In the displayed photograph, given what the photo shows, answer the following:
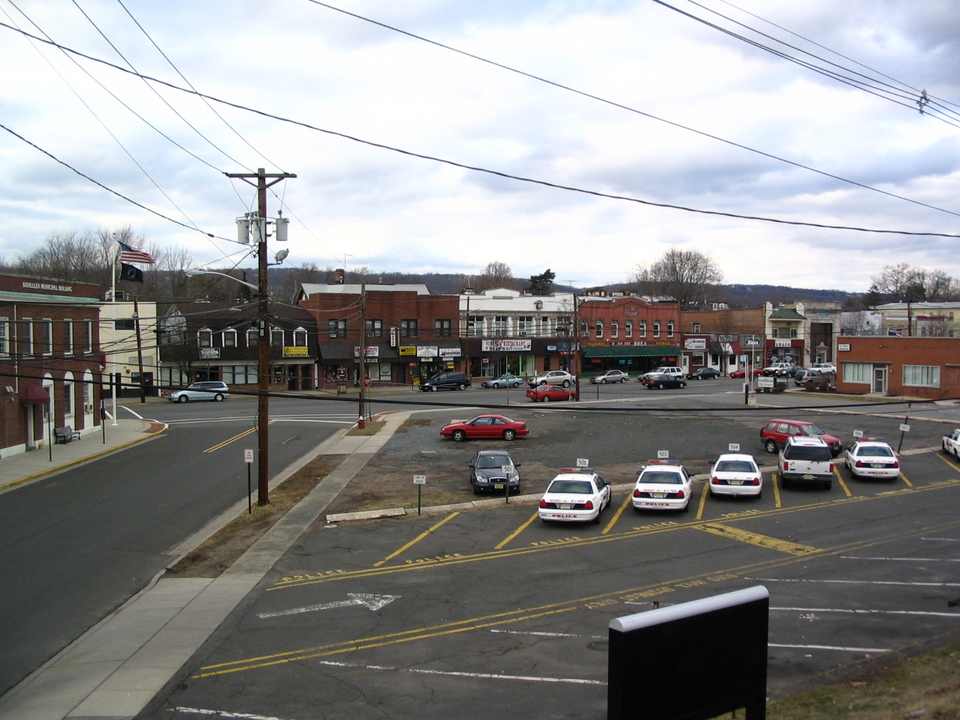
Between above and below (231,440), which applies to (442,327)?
above

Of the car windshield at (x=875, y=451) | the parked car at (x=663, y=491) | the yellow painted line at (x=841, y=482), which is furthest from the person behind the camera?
the car windshield at (x=875, y=451)

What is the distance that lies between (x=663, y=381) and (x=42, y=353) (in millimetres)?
45759

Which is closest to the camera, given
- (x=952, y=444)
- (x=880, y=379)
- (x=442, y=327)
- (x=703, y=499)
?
(x=703, y=499)

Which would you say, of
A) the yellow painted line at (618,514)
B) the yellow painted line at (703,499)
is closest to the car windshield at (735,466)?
the yellow painted line at (703,499)

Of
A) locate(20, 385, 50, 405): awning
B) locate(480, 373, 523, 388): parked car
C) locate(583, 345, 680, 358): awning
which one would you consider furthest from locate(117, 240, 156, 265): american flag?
locate(583, 345, 680, 358): awning

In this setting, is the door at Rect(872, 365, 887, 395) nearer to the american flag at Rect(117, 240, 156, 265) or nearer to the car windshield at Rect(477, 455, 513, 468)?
the car windshield at Rect(477, 455, 513, 468)

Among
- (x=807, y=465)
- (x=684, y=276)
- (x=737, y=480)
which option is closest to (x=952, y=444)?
(x=807, y=465)

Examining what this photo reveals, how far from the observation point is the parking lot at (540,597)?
986 centimetres

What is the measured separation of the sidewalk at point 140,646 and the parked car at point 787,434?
68.2 ft

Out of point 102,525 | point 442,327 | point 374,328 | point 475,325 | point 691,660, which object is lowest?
point 102,525

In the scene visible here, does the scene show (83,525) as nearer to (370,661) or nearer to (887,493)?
(370,661)

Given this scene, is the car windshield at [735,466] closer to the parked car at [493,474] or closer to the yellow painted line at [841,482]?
the yellow painted line at [841,482]

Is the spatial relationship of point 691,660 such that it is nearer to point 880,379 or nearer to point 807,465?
point 807,465

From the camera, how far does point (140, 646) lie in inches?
470
